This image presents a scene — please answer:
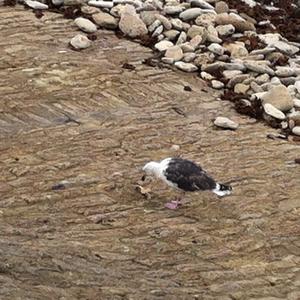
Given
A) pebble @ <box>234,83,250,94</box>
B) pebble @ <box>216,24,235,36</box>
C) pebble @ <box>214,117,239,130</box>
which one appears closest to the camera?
pebble @ <box>214,117,239,130</box>

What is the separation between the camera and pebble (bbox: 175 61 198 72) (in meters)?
14.2

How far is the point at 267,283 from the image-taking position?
8.38 meters

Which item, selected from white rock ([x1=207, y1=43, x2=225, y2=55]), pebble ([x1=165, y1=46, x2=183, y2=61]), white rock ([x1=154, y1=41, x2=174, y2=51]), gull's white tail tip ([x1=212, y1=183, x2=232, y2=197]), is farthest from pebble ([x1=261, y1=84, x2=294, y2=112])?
gull's white tail tip ([x1=212, y1=183, x2=232, y2=197])

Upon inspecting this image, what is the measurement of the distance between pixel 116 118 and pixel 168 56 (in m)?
2.61

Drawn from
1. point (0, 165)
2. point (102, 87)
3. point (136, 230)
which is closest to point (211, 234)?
point (136, 230)

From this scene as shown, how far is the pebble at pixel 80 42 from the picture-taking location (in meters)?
14.3

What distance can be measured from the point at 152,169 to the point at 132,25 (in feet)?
18.3

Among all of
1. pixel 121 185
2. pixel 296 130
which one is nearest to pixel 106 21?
pixel 296 130

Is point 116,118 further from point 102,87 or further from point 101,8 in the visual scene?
point 101,8

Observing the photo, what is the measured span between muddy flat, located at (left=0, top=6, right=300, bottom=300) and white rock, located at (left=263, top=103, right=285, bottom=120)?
370mm

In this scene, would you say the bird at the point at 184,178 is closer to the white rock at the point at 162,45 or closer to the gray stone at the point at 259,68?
the gray stone at the point at 259,68

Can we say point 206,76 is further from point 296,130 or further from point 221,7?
point 221,7

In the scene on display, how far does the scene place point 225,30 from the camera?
50.9 ft

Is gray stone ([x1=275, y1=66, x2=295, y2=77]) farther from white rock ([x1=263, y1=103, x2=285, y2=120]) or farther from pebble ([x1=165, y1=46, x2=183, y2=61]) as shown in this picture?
pebble ([x1=165, y1=46, x2=183, y2=61])
